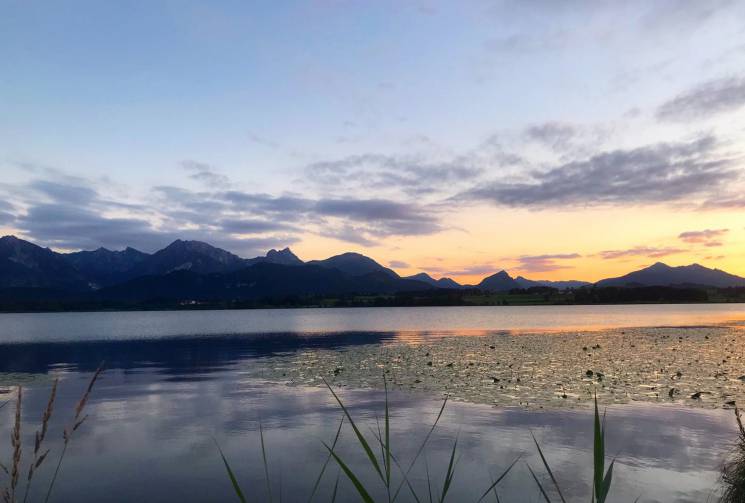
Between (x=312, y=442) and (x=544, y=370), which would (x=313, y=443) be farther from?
(x=544, y=370)

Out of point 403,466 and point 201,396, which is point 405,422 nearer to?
point 403,466

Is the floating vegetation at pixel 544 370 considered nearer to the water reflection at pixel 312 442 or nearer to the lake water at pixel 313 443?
the lake water at pixel 313 443

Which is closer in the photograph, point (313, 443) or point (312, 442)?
point (313, 443)

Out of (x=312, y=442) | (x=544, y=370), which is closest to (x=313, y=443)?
(x=312, y=442)

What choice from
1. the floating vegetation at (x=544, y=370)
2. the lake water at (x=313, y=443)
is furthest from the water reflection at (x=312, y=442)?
the floating vegetation at (x=544, y=370)

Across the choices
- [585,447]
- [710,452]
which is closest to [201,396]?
[585,447]

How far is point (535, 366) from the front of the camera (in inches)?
1602

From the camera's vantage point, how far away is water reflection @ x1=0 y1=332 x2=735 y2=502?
16.2m

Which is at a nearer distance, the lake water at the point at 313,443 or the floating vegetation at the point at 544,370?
the lake water at the point at 313,443

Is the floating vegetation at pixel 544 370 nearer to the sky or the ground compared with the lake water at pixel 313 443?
nearer to the sky

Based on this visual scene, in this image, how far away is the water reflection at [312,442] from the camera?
16156 millimetres

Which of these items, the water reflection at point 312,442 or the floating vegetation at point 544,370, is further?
the floating vegetation at point 544,370

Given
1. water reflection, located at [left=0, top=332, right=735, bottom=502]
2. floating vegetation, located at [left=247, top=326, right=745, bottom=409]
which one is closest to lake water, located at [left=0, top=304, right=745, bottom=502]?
water reflection, located at [left=0, top=332, right=735, bottom=502]

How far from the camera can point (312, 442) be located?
68.7 feet
